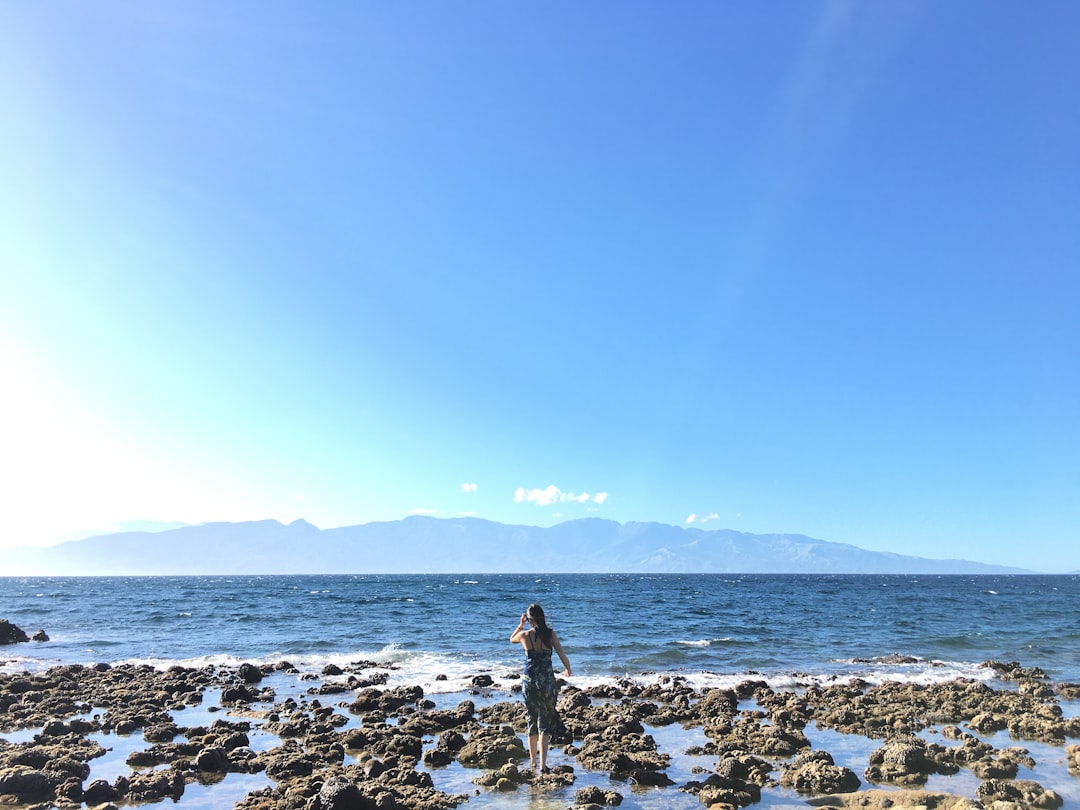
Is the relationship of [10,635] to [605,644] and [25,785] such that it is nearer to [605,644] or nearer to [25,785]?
[605,644]

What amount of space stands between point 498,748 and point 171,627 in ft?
127

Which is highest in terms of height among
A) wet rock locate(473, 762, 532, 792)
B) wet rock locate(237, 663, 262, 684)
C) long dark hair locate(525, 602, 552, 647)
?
long dark hair locate(525, 602, 552, 647)

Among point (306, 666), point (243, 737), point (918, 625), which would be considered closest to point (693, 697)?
point (243, 737)

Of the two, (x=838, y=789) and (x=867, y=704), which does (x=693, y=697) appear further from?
(x=838, y=789)

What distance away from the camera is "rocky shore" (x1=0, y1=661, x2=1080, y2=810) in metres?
10.1

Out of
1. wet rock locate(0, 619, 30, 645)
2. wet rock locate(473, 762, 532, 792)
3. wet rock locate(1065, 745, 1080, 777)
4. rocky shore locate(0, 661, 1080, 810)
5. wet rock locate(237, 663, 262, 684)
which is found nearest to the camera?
rocky shore locate(0, 661, 1080, 810)

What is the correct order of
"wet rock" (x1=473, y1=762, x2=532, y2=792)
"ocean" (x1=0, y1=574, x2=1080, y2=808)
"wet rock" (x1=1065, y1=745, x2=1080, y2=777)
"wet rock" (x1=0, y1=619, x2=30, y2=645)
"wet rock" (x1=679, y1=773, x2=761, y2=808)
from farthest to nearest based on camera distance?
"wet rock" (x1=0, y1=619, x2=30, y2=645) → "ocean" (x1=0, y1=574, x2=1080, y2=808) → "wet rock" (x1=1065, y1=745, x2=1080, y2=777) → "wet rock" (x1=473, y1=762, x2=532, y2=792) → "wet rock" (x1=679, y1=773, x2=761, y2=808)

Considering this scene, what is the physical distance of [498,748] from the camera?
40.5 feet

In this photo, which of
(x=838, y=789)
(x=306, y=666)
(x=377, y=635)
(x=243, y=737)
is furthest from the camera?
(x=377, y=635)

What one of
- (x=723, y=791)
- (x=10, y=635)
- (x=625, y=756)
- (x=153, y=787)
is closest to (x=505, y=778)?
(x=625, y=756)

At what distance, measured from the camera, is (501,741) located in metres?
12.7

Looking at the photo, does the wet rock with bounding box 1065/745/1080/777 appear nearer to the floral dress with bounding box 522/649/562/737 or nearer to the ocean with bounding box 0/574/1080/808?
the ocean with bounding box 0/574/1080/808

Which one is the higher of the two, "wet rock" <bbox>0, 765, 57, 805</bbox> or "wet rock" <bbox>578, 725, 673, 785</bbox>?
"wet rock" <bbox>578, 725, 673, 785</bbox>

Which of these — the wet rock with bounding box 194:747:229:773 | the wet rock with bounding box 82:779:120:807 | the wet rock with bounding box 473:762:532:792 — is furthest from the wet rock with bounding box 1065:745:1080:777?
the wet rock with bounding box 82:779:120:807
